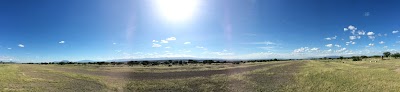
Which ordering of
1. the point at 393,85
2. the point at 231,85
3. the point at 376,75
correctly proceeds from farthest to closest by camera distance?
the point at 231,85 < the point at 376,75 < the point at 393,85

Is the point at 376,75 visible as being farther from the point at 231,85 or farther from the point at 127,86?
the point at 127,86

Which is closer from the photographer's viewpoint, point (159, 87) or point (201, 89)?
point (201, 89)

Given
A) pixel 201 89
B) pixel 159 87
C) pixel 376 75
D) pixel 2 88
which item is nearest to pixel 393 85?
pixel 376 75

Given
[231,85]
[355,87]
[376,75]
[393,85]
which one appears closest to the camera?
[393,85]

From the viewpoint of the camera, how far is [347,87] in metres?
48.1

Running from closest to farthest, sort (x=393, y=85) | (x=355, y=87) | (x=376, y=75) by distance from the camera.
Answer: (x=393, y=85)
(x=355, y=87)
(x=376, y=75)

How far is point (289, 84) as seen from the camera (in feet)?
185

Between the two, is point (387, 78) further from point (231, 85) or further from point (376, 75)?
point (231, 85)

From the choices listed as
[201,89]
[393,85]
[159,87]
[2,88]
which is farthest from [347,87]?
[2,88]

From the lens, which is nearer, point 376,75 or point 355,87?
point 355,87

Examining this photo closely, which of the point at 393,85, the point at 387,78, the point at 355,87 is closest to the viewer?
the point at 393,85

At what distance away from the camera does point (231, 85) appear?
2329 inches

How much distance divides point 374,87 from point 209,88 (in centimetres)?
2758

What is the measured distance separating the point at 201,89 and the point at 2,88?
32.5m
